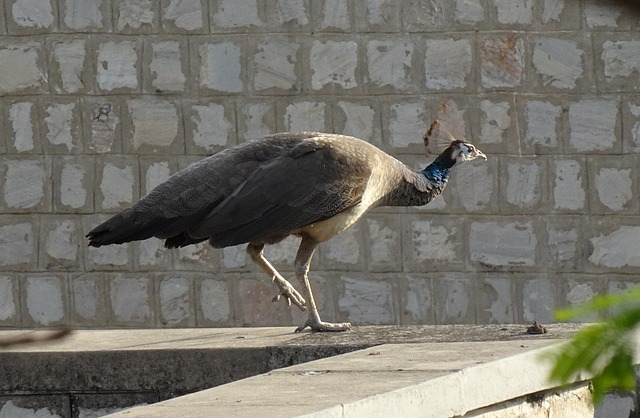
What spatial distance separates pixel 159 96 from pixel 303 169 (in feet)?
11.2

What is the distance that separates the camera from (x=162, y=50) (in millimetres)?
9109

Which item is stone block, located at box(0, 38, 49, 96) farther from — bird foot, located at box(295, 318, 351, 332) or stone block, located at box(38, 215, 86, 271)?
bird foot, located at box(295, 318, 351, 332)

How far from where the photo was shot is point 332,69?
356 inches

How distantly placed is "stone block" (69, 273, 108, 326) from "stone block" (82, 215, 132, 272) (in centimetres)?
7

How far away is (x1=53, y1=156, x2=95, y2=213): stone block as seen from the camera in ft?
30.4

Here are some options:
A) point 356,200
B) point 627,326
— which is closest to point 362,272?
point 356,200

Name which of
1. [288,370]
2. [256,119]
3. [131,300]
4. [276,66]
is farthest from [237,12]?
[288,370]

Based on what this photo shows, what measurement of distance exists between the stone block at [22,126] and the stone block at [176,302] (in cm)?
124

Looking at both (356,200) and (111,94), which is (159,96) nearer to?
(111,94)

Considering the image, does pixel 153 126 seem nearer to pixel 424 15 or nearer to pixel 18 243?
pixel 18 243

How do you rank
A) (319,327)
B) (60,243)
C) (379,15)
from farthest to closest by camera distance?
(60,243), (379,15), (319,327)

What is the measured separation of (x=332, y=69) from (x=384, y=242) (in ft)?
3.84

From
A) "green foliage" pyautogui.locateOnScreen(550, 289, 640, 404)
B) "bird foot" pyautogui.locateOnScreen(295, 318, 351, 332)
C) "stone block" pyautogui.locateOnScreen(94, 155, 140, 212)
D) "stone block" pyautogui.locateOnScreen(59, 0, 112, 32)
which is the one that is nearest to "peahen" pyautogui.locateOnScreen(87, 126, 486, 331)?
"bird foot" pyautogui.locateOnScreen(295, 318, 351, 332)

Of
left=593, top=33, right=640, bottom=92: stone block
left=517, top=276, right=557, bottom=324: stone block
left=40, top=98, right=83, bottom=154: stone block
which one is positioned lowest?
left=517, top=276, right=557, bottom=324: stone block
